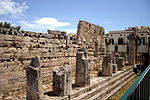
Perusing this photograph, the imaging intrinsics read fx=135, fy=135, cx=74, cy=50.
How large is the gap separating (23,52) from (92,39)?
27.6 ft

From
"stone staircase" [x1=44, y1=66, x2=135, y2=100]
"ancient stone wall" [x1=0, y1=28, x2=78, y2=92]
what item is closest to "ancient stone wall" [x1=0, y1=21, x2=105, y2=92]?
"ancient stone wall" [x1=0, y1=28, x2=78, y2=92]

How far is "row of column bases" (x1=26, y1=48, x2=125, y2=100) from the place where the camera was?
16.8ft

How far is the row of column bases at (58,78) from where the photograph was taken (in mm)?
5125

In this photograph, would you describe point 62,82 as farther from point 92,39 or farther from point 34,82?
point 92,39

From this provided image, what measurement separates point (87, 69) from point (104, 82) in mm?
2137

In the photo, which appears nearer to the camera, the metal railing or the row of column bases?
the metal railing

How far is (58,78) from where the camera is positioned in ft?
19.2

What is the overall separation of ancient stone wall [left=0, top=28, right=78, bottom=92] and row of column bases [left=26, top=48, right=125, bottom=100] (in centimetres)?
291

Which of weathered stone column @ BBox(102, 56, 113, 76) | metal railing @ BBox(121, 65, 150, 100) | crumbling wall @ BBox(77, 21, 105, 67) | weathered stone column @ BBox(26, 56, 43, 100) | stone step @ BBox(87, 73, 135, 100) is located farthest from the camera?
crumbling wall @ BBox(77, 21, 105, 67)

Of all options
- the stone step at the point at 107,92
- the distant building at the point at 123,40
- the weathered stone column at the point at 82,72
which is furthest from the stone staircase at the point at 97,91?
the distant building at the point at 123,40

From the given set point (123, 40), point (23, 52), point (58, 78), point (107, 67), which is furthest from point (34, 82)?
point (123, 40)

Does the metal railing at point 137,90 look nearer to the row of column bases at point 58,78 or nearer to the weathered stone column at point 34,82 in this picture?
the row of column bases at point 58,78

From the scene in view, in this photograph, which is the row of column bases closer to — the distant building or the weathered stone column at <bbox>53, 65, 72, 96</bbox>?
the weathered stone column at <bbox>53, 65, 72, 96</bbox>

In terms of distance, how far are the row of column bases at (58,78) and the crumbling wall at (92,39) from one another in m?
5.39
